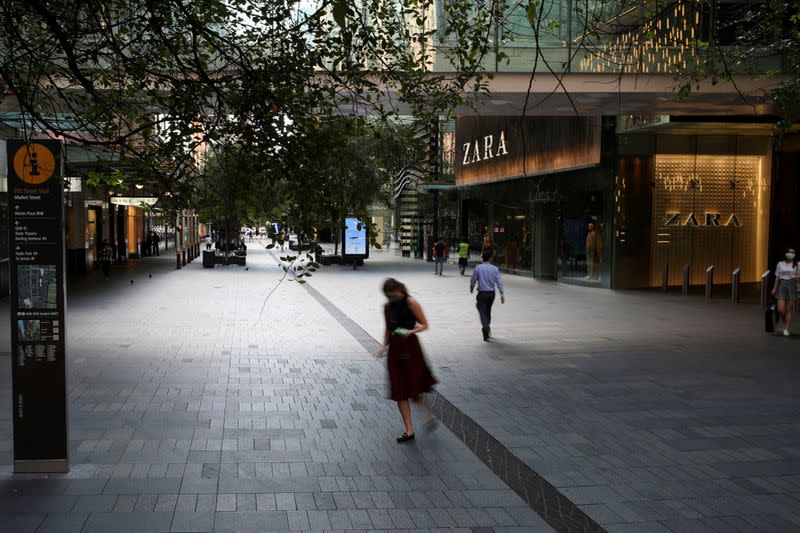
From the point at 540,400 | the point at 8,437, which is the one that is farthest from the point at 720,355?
the point at 8,437

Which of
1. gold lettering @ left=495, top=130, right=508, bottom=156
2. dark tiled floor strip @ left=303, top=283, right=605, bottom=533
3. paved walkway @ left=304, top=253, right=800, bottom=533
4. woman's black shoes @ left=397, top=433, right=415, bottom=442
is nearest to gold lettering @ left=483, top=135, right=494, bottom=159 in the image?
gold lettering @ left=495, top=130, right=508, bottom=156

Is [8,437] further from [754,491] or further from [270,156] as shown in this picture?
[754,491]

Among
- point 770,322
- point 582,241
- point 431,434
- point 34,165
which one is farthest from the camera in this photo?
point 582,241

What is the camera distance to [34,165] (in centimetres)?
612

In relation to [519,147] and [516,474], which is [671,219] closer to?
[519,147]

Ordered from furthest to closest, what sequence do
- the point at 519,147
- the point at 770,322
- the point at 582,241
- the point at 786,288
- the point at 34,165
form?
1. the point at 519,147
2. the point at 582,241
3. the point at 770,322
4. the point at 786,288
5. the point at 34,165

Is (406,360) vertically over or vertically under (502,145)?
under

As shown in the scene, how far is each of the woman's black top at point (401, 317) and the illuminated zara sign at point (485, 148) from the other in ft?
81.4

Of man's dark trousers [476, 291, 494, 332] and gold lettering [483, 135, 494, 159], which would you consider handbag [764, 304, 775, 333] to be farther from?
gold lettering [483, 135, 494, 159]

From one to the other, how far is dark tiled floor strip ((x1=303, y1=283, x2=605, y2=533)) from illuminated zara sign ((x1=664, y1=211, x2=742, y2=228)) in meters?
17.3

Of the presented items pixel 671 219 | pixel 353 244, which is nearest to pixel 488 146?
pixel 353 244

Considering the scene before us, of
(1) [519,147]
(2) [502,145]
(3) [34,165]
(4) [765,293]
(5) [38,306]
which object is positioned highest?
(2) [502,145]

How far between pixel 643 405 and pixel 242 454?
4.51m

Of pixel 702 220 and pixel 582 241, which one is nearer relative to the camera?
pixel 702 220
